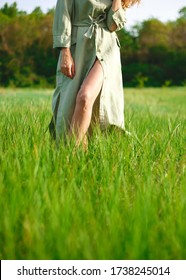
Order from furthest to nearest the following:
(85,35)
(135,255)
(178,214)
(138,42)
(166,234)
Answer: (138,42) < (85,35) < (178,214) < (166,234) < (135,255)

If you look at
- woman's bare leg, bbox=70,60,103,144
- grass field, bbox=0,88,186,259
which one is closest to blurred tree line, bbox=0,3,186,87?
woman's bare leg, bbox=70,60,103,144

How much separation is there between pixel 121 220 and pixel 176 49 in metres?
28.6

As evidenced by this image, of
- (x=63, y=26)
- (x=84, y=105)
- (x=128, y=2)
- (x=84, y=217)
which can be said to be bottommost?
(x=84, y=217)

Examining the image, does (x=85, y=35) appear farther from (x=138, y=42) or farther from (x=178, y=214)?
(x=138, y=42)

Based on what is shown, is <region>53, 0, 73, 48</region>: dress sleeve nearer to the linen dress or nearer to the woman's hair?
the linen dress

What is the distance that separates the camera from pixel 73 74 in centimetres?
315

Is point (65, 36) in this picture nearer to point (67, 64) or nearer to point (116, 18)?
point (67, 64)

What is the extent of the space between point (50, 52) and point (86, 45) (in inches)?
915

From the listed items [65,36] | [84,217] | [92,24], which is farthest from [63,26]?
[84,217]

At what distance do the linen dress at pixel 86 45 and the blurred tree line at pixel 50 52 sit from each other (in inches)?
802

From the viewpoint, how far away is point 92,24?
3.15 metres

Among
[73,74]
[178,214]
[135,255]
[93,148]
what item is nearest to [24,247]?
[135,255]

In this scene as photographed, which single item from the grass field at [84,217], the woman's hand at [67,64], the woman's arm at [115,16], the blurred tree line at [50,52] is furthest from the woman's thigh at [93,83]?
the blurred tree line at [50,52]

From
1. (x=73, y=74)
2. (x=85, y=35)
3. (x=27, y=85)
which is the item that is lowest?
(x=27, y=85)
